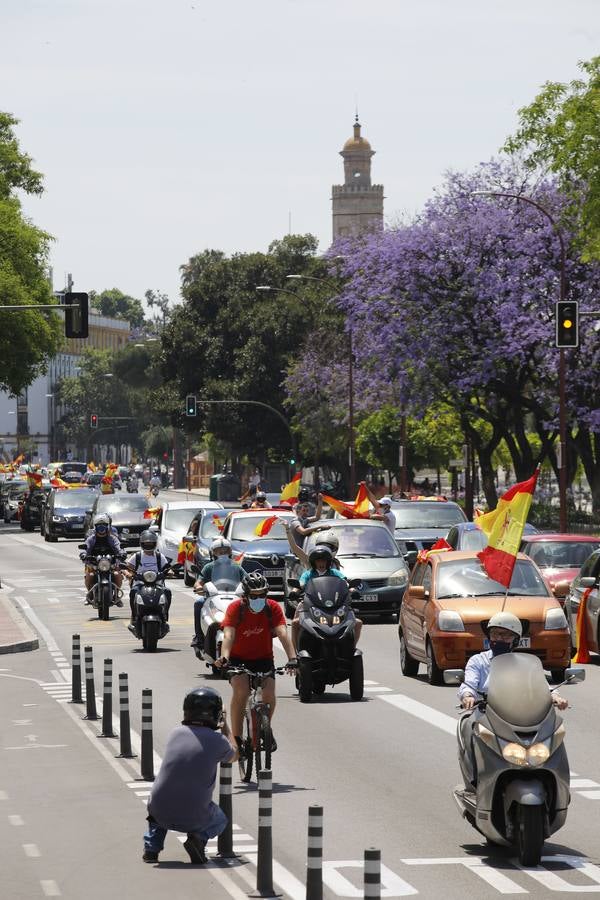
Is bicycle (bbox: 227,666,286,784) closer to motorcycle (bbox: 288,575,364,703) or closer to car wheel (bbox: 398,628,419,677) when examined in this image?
motorcycle (bbox: 288,575,364,703)

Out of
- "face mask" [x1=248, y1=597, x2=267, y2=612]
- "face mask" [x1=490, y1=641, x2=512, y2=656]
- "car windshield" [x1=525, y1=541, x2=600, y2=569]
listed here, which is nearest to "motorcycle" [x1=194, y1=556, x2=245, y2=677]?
"face mask" [x1=248, y1=597, x2=267, y2=612]

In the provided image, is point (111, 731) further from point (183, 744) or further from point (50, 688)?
point (183, 744)

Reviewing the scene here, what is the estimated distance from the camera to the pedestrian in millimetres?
10727

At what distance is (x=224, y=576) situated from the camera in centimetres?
2084

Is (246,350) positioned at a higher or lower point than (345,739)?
higher

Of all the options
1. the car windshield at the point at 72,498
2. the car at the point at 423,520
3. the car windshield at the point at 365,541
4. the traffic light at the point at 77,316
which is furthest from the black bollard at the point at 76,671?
the car windshield at the point at 72,498

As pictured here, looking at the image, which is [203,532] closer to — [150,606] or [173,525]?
[173,525]

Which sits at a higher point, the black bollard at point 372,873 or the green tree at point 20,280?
the green tree at point 20,280

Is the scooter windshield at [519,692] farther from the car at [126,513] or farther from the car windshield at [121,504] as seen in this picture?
the car windshield at [121,504]

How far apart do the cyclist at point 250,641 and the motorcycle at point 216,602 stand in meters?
5.62

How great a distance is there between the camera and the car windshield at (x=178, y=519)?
42.3 m

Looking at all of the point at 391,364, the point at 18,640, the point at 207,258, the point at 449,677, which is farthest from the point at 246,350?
the point at 449,677

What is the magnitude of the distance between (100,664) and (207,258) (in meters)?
87.8

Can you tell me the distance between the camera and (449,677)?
11.6 m
